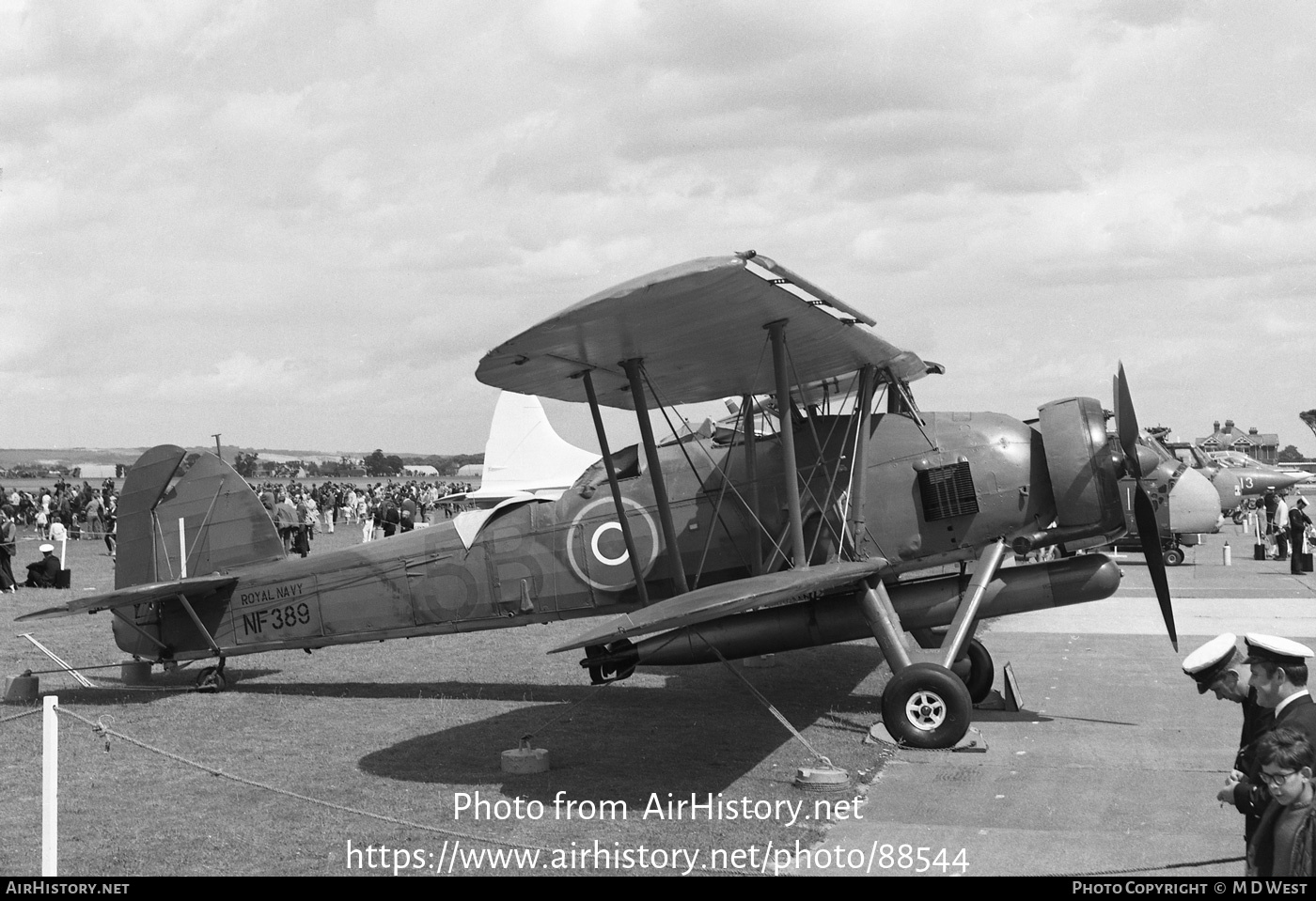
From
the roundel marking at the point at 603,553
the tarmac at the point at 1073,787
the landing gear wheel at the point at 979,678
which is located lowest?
the tarmac at the point at 1073,787

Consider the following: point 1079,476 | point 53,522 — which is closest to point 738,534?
point 1079,476

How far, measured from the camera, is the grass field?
20.6 ft

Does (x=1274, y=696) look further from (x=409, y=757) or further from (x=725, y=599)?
(x=409, y=757)

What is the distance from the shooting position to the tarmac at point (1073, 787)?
6074 mm

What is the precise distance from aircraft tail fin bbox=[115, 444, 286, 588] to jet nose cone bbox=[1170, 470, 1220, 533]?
37.3ft

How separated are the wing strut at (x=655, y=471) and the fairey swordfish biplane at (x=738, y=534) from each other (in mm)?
22

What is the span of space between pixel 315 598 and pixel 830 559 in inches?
187

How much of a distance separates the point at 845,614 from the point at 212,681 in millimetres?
5849

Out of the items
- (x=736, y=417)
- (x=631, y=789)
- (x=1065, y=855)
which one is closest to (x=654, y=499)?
(x=736, y=417)

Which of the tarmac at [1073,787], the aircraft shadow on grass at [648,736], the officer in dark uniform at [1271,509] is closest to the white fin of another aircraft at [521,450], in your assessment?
the officer in dark uniform at [1271,509]

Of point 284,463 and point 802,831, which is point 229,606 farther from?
point 284,463

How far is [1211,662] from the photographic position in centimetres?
467

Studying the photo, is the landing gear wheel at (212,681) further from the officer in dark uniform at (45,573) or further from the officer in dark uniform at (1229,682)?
the officer in dark uniform at (45,573)

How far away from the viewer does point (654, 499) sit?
10.3m
